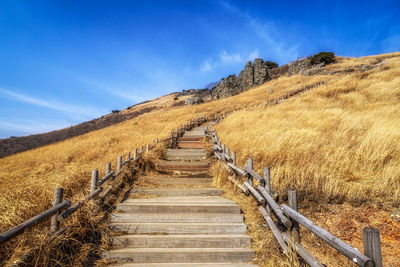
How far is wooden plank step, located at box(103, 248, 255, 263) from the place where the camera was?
152 inches

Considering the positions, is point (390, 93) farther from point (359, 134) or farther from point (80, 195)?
point (80, 195)

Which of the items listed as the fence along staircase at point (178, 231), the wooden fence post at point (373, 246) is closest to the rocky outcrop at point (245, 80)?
the fence along staircase at point (178, 231)

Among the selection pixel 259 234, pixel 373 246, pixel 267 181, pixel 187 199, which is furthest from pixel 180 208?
pixel 373 246

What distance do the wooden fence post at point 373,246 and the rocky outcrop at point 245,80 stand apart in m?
53.9

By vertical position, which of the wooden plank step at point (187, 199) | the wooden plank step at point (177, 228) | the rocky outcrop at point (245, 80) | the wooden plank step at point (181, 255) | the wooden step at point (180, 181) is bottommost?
the wooden plank step at point (181, 255)

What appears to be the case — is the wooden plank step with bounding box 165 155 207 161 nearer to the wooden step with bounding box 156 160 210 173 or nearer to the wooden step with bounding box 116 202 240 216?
the wooden step with bounding box 156 160 210 173

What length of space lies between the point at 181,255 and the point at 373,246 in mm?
3064

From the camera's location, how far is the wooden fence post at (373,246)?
1898mm

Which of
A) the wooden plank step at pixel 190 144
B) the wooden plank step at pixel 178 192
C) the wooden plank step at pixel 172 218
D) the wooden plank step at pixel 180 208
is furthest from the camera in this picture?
the wooden plank step at pixel 190 144

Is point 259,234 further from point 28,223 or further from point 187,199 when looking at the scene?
point 28,223

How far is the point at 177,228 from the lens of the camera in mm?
4570

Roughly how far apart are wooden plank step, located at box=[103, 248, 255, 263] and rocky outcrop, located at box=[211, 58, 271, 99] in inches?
2061

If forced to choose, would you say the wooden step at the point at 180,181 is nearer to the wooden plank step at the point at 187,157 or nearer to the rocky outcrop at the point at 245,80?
the wooden plank step at the point at 187,157

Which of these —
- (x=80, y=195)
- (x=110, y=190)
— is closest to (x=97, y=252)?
(x=80, y=195)
